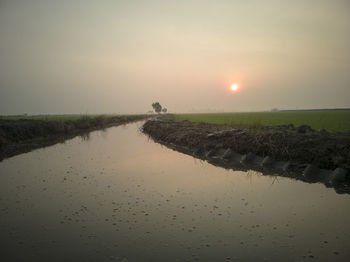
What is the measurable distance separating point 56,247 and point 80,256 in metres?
0.54

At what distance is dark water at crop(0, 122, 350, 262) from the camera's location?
10.8 ft

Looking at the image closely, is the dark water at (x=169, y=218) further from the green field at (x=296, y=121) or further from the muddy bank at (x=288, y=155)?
the green field at (x=296, y=121)

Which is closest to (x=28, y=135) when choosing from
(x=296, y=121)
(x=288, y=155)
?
(x=288, y=155)

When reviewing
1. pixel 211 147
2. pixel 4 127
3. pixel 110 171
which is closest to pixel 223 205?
pixel 110 171

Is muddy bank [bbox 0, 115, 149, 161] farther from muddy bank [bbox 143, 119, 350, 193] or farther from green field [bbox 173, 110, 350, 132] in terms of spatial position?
green field [bbox 173, 110, 350, 132]

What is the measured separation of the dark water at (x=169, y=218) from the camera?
3.29 meters

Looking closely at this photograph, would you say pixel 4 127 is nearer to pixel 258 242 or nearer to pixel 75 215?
pixel 75 215

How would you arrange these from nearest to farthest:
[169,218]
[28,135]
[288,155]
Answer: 1. [169,218]
2. [288,155]
3. [28,135]

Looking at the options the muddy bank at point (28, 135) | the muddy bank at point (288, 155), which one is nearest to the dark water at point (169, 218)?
the muddy bank at point (288, 155)

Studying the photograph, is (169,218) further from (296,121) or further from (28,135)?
(296,121)

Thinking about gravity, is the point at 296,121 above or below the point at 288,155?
above

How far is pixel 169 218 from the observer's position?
14.5ft

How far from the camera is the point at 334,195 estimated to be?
18.1ft

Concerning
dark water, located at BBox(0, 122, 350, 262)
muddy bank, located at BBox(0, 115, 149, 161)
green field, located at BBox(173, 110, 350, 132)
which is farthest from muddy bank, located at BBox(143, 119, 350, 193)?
muddy bank, located at BBox(0, 115, 149, 161)
